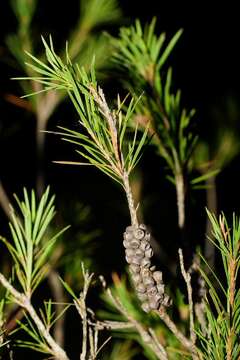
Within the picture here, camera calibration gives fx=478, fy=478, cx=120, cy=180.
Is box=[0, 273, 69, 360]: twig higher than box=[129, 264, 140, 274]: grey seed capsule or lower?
lower

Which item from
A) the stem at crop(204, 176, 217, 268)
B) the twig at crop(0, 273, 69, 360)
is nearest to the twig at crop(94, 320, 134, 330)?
the twig at crop(0, 273, 69, 360)

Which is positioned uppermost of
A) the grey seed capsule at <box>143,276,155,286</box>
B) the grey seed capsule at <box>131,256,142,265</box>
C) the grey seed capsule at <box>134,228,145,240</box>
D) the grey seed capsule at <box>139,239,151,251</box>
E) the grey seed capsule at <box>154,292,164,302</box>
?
the grey seed capsule at <box>134,228,145,240</box>

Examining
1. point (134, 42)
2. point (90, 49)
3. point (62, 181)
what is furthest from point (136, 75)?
point (62, 181)

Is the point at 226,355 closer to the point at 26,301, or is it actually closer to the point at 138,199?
the point at 26,301

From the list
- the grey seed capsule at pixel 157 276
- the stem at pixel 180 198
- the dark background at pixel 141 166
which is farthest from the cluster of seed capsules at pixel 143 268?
the dark background at pixel 141 166

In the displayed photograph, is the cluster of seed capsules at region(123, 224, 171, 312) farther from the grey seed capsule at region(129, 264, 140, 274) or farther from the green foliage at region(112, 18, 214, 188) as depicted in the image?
the green foliage at region(112, 18, 214, 188)

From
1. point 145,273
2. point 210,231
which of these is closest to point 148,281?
point 145,273

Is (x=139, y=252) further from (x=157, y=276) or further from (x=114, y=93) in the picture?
(x=114, y=93)
